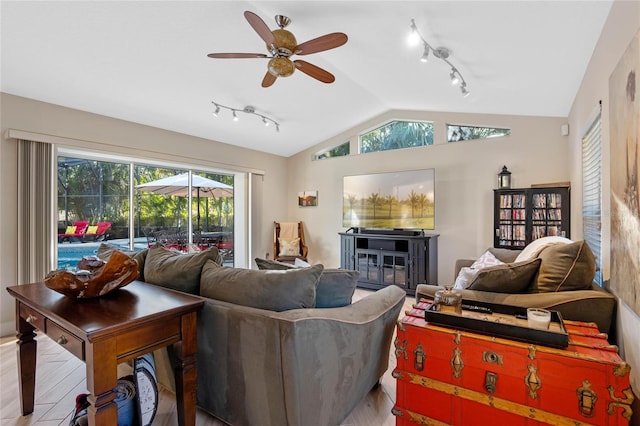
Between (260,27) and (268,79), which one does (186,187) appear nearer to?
(268,79)

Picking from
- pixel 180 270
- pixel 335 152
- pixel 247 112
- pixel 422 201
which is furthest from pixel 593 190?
pixel 335 152

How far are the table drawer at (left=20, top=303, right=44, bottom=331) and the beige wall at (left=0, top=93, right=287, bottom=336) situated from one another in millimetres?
1883

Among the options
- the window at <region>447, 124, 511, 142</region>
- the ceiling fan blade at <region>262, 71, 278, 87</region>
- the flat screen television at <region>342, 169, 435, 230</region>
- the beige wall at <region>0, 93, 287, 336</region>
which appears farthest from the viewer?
the flat screen television at <region>342, 169, 435, 230</region>

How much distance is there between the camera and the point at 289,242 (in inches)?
219

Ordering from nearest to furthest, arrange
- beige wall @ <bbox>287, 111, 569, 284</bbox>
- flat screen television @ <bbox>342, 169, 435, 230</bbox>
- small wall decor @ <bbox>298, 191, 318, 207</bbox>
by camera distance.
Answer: beige wall @ <bbox>287, 111, 569, 284</bbox> → flat screen television @ <bbox>342, 169, 435, 230</bbox> → small wall decor @ <bbox>298, 191, 318, 207</bbox>

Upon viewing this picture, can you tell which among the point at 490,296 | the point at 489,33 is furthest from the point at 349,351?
the point at 489,33

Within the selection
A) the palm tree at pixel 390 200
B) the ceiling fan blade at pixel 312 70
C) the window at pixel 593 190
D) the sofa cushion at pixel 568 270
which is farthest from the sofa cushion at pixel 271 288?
the palm tree at pixel 390 200

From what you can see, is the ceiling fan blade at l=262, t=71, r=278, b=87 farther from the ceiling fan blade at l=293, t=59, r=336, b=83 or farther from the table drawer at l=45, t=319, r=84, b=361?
the table drawer at l=45, t=319, r=84, b=361

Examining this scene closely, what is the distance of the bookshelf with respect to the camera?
340 cm

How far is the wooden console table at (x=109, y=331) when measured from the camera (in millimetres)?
1143

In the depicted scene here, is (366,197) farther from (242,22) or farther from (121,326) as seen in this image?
(121,326)

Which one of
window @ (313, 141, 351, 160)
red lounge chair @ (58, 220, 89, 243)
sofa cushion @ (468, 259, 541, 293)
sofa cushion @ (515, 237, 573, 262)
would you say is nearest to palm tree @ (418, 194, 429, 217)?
window @ (313, 141, 351, 160)

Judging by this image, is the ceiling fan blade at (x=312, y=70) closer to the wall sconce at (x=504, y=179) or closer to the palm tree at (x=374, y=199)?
the palm tree at (x=374, y=199)

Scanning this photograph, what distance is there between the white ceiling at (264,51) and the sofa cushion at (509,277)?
1.57 m
